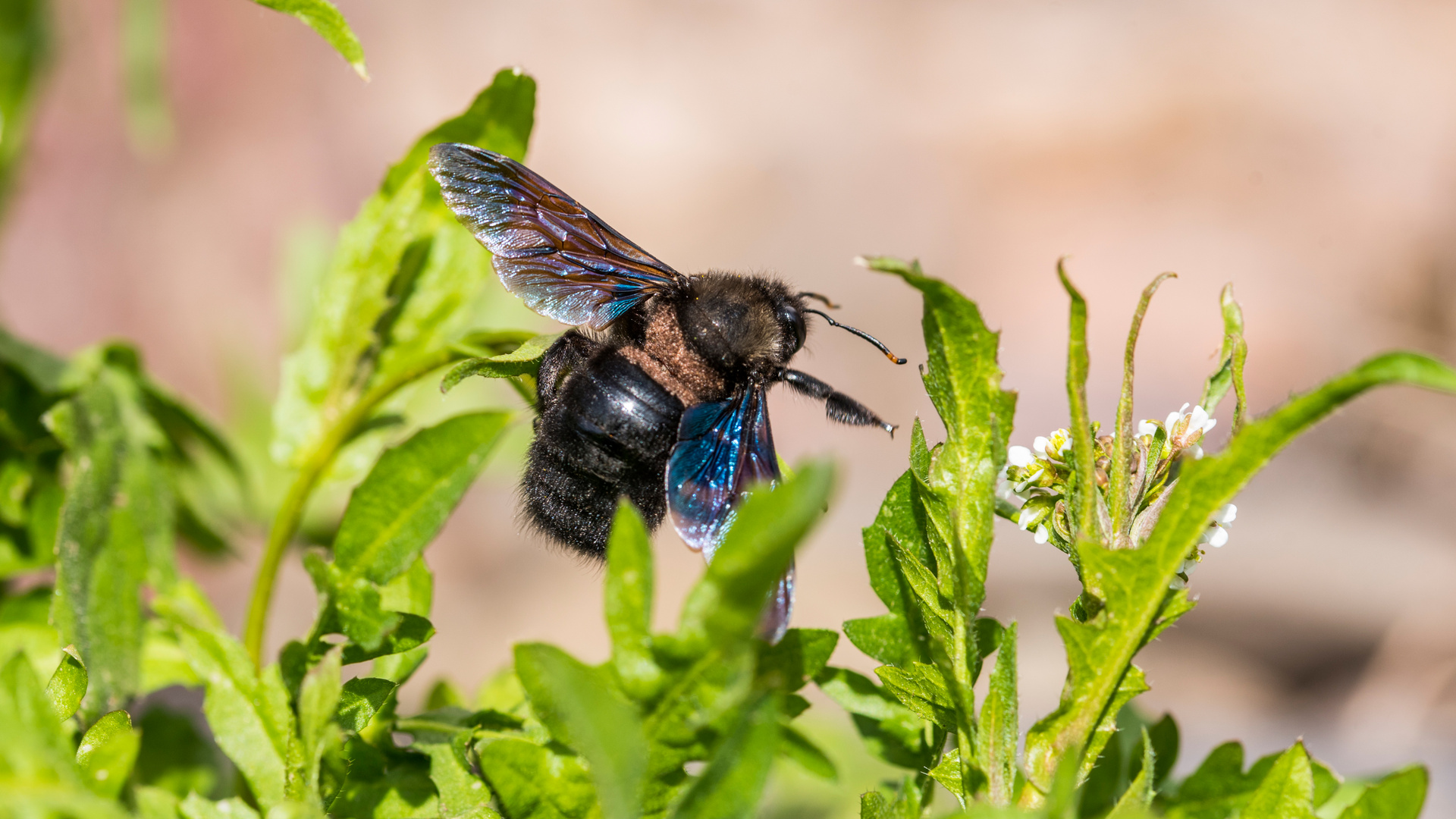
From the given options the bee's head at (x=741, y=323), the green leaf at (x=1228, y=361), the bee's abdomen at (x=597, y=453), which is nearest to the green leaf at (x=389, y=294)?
the bee's abdomen at (x=597, y=453)

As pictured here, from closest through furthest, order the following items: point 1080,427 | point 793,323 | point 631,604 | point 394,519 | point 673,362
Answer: point 631,604 → point 1080,427 → point 394,519 → point 673,362 → point 793,323

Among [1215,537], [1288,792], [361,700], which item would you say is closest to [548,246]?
[361,700]

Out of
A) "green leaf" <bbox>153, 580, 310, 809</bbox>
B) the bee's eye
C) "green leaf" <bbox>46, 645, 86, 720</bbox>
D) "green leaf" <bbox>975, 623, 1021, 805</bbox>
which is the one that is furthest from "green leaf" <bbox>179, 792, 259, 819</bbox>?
the bee's eye

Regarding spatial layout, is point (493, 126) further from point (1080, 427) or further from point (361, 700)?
point (1080, 427)

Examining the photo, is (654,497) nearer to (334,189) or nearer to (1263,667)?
(1263,667)

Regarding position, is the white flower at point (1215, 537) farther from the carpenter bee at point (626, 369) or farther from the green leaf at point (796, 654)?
the carpenter bee at point (626, 369)
